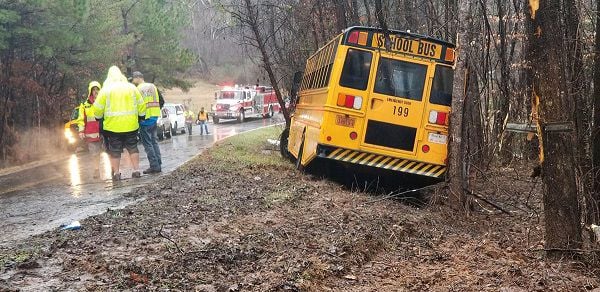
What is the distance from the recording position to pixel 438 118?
10.2m

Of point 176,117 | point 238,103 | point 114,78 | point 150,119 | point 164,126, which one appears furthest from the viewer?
point 238,103

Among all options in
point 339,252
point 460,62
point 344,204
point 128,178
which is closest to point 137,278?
point 339,252

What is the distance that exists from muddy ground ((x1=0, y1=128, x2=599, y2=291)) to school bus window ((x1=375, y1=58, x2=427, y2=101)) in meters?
2.39

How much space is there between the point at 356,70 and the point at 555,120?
486cm

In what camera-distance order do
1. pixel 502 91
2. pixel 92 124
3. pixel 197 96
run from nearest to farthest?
pixel 92 124
pixel 502 91
pixel 197 96

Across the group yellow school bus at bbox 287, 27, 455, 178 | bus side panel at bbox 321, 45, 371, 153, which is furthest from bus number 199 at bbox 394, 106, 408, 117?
bus side panel at bbox 321, 45, 371, 153

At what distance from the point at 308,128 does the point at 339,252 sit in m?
6.18

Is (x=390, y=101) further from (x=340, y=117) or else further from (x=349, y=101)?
(x=340, y=117)

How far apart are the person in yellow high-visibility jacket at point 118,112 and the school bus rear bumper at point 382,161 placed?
3425 millimetres

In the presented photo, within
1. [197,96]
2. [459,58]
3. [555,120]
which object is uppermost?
[459,58]

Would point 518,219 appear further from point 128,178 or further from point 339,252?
point 128,178

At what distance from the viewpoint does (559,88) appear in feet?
18.1

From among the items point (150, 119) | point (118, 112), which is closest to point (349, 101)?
point (118, 112)

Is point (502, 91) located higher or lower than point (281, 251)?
higher
